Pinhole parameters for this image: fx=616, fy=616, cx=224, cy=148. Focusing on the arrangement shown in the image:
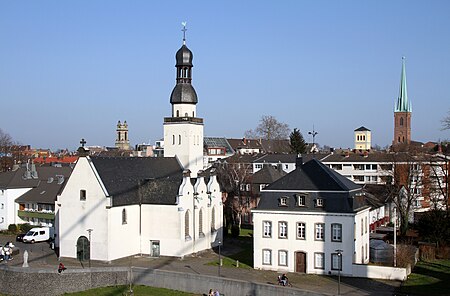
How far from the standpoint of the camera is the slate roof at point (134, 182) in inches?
1876

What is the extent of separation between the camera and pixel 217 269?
4428 cm

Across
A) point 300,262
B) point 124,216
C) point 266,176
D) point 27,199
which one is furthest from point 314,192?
point 27,199

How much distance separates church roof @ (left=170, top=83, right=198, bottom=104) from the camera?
186ft

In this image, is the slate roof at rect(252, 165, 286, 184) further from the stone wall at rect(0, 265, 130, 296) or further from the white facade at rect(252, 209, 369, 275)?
the stone wall at rect(0, 265, 130, 296)

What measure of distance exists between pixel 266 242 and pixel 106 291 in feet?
38.7

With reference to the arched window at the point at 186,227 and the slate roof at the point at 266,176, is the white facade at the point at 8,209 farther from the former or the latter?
the slate roof at the point at 266,176

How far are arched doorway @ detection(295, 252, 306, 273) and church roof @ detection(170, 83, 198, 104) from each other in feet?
65.0

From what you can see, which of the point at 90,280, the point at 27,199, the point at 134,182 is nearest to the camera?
the point at 90,280

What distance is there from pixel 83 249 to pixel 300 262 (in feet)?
54.6

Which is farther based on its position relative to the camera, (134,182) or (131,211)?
(134,182)

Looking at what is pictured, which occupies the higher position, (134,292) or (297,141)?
(297,141)

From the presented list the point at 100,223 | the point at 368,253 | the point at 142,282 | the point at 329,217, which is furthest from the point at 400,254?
the point at 100,223

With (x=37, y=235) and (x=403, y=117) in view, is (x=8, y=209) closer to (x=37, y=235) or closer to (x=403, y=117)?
(x=37, y=235)

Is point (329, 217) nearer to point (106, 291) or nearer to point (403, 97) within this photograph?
point (106, 291)
